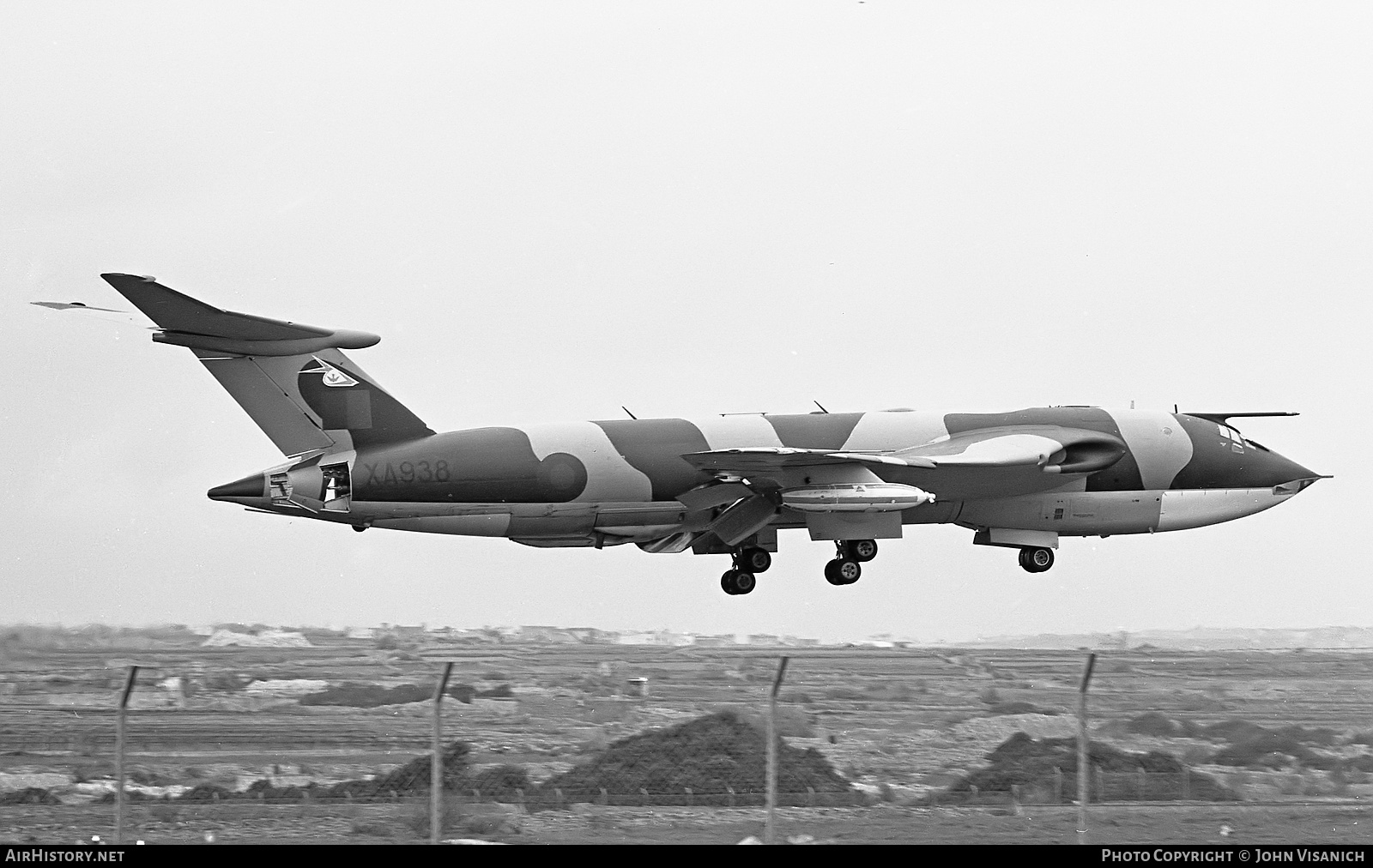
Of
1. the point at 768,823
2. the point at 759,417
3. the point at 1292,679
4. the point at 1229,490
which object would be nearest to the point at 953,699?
the point at 768,823

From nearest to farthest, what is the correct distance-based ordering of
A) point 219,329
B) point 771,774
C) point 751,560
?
point 771,774
point 219,329
point 751,560

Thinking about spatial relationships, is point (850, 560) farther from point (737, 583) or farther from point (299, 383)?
point (299, 383)

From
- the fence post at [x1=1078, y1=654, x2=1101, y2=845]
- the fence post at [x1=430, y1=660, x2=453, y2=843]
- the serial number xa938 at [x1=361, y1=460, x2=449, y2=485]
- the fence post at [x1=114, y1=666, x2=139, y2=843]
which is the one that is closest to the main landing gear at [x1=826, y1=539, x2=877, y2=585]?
the serial number xa938 at [x1=361, y1=460, x2=449, y2=485]

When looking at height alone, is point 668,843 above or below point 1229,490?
below

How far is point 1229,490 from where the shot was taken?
33.6 m

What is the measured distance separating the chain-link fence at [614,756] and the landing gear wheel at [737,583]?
13.1m

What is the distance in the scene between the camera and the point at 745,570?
A: 1292 inches

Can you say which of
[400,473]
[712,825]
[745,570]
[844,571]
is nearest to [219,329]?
[400,473]

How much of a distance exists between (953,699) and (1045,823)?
4992 mm

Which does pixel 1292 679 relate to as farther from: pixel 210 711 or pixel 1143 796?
pixel 210 711

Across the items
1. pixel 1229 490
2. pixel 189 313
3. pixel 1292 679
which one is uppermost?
pixel 189 313

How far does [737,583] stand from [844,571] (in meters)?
2.36

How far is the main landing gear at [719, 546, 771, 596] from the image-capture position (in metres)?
32.7

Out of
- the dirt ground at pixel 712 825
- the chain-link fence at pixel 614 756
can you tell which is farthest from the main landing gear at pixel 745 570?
the dirt ground at pixel 712 825
